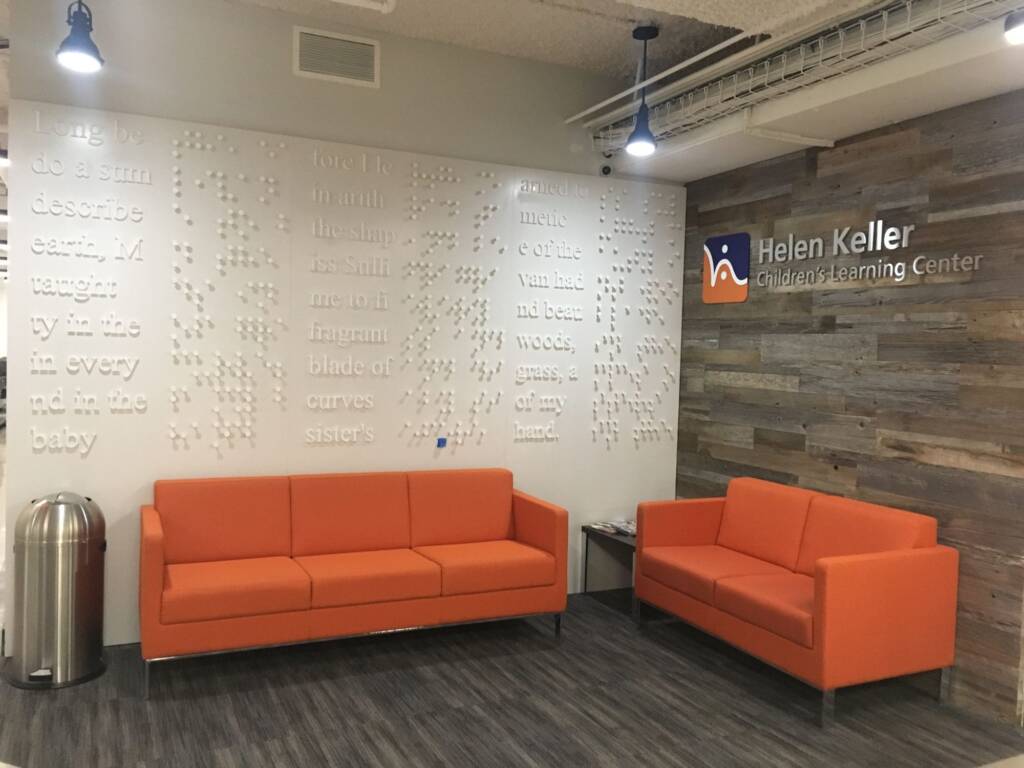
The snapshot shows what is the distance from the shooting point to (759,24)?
3727mm

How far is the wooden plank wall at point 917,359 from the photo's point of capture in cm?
391

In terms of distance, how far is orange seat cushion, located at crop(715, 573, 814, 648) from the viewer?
390cm

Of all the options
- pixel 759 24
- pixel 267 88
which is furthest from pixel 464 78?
pixel 759 24

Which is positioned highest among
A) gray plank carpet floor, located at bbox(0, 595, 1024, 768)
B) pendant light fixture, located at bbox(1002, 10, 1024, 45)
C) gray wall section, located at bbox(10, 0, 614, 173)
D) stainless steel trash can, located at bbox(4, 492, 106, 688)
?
gray wall section, located at bbox(10, 0, 614, 173)

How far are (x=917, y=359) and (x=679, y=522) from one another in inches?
65.5

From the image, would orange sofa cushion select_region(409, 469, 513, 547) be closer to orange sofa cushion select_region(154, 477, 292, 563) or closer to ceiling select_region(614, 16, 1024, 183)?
orange sofa cushion select_region(154, 477, 292, 563)

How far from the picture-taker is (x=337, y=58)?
492 cm

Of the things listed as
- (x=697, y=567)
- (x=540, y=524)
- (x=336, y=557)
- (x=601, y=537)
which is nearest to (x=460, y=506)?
(x=540, y=524)

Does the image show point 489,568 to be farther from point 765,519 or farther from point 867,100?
point 867,100

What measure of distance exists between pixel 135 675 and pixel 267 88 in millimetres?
3189

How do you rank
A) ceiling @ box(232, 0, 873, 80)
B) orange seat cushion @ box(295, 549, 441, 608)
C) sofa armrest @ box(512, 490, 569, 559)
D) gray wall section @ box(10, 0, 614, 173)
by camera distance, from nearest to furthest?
orange seat cushion @ box(295, 549, 441, 608), gray wall section @ box(10, 0, 614, 173), ceiling @ box(232, 0, 873, 80), sofa armrest @ box(512, 490, 569, 559)

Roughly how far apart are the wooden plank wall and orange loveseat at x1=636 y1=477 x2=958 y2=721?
18 centimetres

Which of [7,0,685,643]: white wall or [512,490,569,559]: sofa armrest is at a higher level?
[7,0,685,643]: white wall

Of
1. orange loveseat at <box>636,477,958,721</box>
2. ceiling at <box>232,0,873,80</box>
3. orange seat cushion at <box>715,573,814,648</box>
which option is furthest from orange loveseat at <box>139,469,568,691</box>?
ceiling at <box>232,0,873,80</box>
